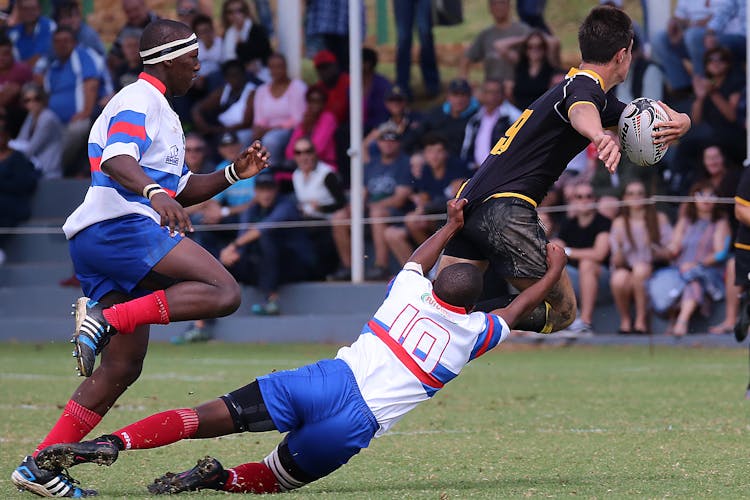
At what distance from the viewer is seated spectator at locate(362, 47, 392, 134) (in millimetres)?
17141

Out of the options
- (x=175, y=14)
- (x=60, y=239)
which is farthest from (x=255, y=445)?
(x=175, y=14)

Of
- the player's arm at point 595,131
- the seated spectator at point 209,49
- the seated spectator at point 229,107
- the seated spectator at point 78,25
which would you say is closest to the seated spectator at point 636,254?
the seated spectator at point 229,107

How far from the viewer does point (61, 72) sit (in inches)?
765

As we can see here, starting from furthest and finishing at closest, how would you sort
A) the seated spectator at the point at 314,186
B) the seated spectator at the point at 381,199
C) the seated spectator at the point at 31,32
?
1. the seated spectator at the point at 31,32
2. the seated spectator at the point at 314,186
3. the seated spectator at the point at 381,199

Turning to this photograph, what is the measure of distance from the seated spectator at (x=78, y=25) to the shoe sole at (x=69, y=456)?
557 inches

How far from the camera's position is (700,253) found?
46.3ft

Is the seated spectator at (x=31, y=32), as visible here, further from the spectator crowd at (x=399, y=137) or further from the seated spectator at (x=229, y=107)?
the seated spectator at (x=229, y=107)

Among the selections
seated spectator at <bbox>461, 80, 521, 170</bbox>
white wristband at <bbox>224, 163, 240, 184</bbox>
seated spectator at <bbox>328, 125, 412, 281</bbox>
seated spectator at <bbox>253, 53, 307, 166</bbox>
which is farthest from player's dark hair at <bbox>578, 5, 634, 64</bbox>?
seated spectator at <bbox>253, 53, 307, 166</bbox>

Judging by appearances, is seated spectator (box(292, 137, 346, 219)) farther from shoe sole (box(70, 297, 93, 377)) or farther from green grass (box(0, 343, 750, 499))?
shoe sole (box(70, 297, 93, 377))

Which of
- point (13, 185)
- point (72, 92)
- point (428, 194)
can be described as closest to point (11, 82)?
point (72, 92)

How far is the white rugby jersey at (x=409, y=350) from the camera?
591 cm

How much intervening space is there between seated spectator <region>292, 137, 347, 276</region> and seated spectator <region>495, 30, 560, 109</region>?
7.59ft

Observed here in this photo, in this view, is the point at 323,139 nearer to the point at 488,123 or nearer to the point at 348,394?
Answer: the point at 488,123

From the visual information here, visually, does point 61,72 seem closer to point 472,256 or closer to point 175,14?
point 175,14
